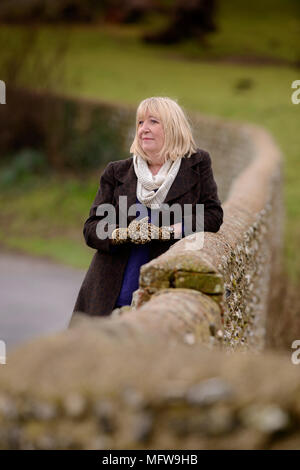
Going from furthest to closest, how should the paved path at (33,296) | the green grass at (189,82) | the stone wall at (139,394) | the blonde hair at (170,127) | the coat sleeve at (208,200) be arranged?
the green grass at (189,82), the paved path at (33,296), the coat sleeve at (208,200), the blonde hair at (170,127), the stone wall at (139,394)

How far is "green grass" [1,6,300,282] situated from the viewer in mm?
21156

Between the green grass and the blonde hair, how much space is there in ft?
33.5

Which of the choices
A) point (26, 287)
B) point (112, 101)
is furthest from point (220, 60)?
point (26, 287)

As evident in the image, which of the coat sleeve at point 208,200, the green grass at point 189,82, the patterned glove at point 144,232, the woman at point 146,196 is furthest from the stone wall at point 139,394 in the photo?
the green grass at point 189,82

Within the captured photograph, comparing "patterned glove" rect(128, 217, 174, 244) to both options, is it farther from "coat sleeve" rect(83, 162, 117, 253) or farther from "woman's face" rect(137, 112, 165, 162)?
"woman's face" rect(137, 112, 165, 162)

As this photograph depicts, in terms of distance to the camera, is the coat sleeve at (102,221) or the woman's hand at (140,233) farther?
the coat sleeve at (102,221)

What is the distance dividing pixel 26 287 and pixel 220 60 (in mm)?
21681

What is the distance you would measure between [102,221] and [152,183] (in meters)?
0.40

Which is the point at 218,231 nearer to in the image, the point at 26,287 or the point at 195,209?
the point at 195,209

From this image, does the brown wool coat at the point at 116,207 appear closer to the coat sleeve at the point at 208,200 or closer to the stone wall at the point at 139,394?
the coat sleeve at the point at 208,200

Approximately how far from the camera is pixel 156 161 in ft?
17.3

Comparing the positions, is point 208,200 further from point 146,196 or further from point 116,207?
point 116,207

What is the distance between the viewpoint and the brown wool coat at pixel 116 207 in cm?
518

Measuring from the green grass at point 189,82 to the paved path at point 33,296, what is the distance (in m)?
0.95
